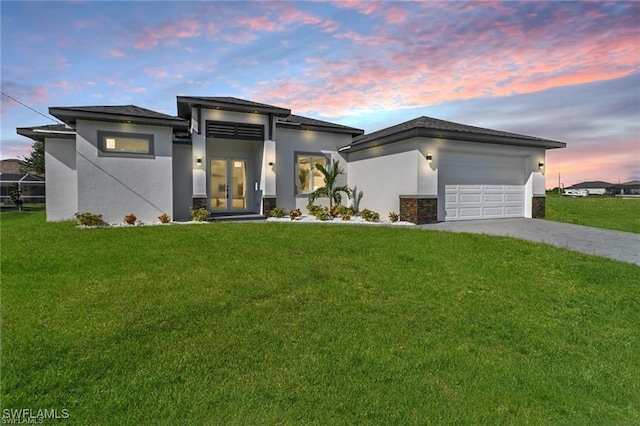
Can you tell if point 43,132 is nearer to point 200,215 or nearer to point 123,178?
point 123,178

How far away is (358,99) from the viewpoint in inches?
619

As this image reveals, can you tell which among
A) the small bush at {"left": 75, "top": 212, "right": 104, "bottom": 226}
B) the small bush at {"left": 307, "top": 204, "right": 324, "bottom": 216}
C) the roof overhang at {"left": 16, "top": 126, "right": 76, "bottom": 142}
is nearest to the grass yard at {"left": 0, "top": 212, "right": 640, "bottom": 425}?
the small bush at {"left": 75, "top": 212, "right": 104, "bottom": 226}

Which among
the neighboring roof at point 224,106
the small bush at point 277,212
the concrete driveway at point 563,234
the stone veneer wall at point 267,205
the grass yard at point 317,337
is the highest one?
the neighboring roof at point 224,106

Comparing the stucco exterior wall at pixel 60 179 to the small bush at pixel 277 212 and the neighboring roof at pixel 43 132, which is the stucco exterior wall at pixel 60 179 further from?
the small bush at pixel 277 212

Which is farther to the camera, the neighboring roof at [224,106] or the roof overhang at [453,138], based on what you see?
the neighboring roof at [224,106]

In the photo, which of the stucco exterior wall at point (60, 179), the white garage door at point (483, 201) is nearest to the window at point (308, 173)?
the white garage door at point (483, 201)

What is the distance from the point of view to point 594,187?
3639 inches

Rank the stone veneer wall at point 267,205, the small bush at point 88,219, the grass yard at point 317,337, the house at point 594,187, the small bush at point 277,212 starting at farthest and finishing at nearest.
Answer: the house at point 594,187, the stone veneer wall at point 267,205, the small bush at point 277,212, the small bush at point 88,219, the grass yard at point 317,337

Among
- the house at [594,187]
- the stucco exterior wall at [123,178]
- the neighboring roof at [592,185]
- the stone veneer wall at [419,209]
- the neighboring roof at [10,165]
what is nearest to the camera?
the stucco exterior wall at [123,178]

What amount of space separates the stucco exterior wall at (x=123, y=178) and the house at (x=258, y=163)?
1.4 inches

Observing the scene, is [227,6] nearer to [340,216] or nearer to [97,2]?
[97,2]

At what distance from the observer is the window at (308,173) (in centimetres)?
1524

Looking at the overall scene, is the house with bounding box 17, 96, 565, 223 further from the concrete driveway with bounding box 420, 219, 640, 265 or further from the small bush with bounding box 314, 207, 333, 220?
the small bush with bounding box 314, 207, 333, 220

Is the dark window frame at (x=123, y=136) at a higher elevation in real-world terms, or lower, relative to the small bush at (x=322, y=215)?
higher
